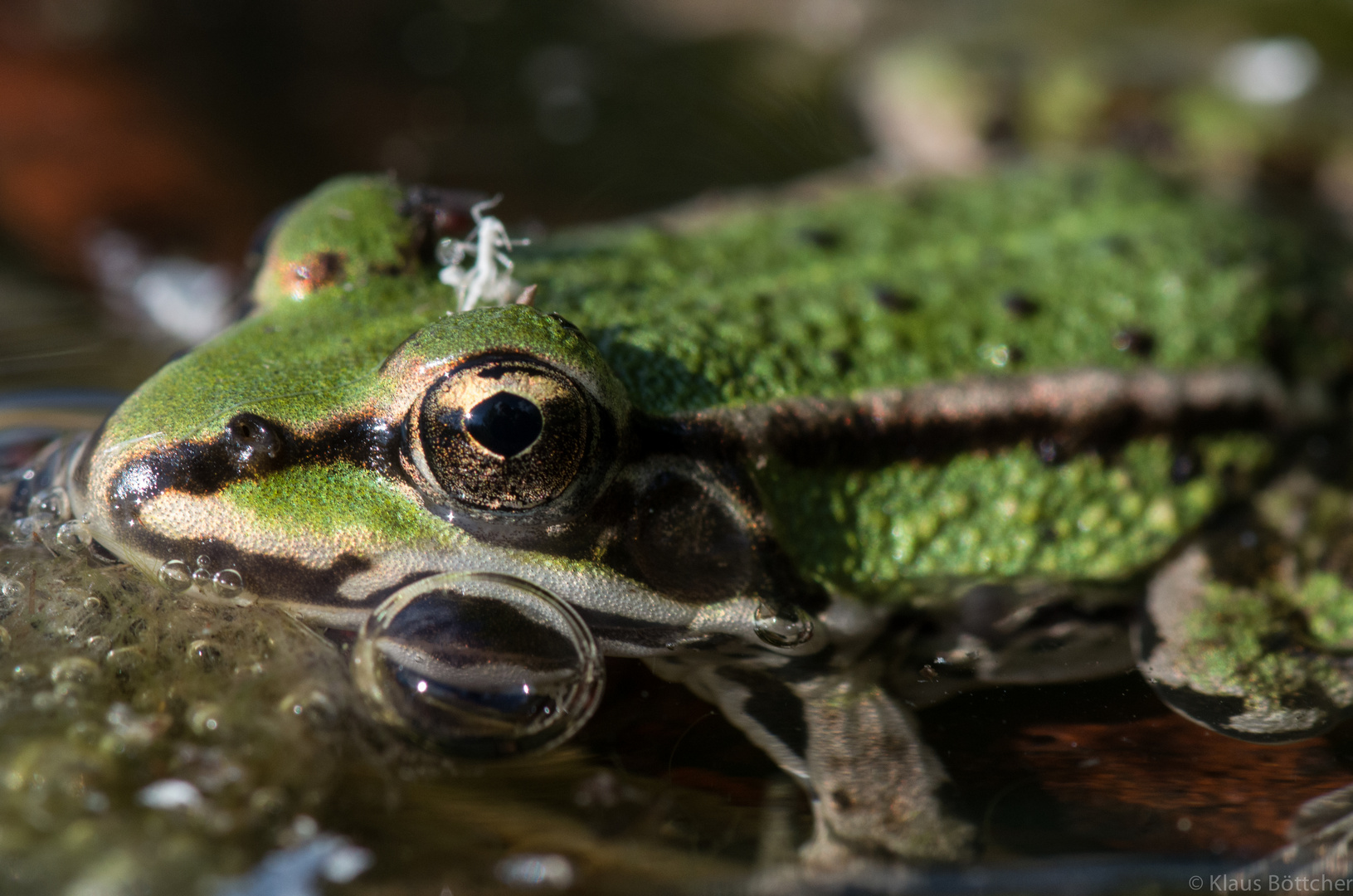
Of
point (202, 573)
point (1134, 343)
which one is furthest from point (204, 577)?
point (1134, 343)

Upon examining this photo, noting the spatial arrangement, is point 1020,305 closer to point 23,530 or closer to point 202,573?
point 202,573

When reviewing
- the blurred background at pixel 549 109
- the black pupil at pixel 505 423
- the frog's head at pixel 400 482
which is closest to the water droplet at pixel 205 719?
the frog's head at pixel 400 482

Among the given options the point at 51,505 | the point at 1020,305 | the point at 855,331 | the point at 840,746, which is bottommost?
the point at 840,746

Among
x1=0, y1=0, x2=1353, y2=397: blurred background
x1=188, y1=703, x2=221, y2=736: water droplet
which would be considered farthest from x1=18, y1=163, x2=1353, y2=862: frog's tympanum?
x1=0, y1=0, x2=1353, y2=397: blurred background

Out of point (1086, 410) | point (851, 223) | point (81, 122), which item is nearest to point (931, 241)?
point (851, 223)

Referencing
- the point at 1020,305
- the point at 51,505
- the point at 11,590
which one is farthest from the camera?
the point at 1020,305

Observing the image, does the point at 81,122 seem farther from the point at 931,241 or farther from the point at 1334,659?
the point at 1334,659

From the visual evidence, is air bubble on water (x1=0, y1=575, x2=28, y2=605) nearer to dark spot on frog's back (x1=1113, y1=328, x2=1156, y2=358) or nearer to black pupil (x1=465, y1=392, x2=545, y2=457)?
black pupil (x1=465, y1=392, x2=545, y2=457)
